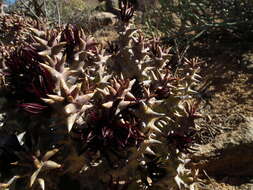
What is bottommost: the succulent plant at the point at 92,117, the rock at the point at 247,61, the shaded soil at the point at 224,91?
the shaded soil at the point at 224,91

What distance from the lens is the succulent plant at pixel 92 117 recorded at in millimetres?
1787

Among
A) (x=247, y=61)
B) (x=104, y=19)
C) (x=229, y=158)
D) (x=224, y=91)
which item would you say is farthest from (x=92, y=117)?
(x=104, y=19)

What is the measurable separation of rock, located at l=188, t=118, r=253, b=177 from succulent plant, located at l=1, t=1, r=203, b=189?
38 cm

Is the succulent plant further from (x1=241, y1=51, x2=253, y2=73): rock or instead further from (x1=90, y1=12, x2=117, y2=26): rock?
(x1=90, y1=12, x2=117, y2=26): rock

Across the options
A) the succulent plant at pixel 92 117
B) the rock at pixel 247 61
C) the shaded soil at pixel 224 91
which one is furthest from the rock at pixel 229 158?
the rock at pixel 247 61

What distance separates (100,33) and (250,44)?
3.29m

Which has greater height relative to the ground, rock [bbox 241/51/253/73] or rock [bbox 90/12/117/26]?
rock [bbox 241/51/253/73]

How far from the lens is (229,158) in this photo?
8.77 ft

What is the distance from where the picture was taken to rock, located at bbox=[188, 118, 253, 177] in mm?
2662

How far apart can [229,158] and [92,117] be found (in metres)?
1.39

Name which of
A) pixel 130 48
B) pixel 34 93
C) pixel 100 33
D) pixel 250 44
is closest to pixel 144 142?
pixel 34 93

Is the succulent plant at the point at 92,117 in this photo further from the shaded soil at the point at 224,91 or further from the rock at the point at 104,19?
the rock at the point at 104,19

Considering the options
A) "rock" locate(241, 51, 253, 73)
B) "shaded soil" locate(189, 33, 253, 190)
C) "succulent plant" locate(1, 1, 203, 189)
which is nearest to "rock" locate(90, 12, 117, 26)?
"shaded soil" locate(189, 33, 253, 190)

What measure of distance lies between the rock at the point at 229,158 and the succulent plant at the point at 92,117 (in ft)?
1.25
